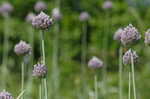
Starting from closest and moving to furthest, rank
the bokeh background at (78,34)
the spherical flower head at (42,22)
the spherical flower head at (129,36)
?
1. the spherical flower head at (129,36)
2. the spherical flower head at (42,22)
3. the bokeh background at (78,34)

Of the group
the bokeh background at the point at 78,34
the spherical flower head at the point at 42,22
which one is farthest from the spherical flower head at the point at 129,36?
the bokeh background at the point at 78,34

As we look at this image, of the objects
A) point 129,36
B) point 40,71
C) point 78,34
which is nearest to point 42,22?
point 40,71

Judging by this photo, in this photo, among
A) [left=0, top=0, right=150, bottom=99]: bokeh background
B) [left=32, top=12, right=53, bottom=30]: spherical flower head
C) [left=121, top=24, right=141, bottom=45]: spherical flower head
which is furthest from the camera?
[left=0, top=0, right=150, bottom=99]: bokeh background

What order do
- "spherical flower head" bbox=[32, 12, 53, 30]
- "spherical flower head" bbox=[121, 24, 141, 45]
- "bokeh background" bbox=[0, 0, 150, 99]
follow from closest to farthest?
"spherical flower head" bbox=[121, 24, 141, 45] → "spherical flower head" bbox=[32, 12, 53, 30] → "bokeh background" bbox=[0, 0, 150, 99]

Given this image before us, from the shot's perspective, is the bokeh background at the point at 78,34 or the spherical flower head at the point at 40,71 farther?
the bokeh background at the point at 78,34

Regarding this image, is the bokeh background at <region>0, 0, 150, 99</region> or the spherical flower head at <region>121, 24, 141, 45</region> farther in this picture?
the bokeh background at <region>0, 0, 150, 99</region>

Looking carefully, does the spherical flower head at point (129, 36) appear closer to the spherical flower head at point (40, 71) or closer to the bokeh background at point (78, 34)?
the spherical flower head at point (40, 71)

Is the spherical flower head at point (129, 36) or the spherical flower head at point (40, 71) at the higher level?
the spherical flower head at point (129, 36)

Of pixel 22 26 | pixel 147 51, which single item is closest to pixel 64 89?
pixel 147 51

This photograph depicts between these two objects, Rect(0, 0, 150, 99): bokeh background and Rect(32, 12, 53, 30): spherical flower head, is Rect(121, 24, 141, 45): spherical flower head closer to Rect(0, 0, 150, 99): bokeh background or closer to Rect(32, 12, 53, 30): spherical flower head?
Rect(32, 12, 53, 30): spherical flower head

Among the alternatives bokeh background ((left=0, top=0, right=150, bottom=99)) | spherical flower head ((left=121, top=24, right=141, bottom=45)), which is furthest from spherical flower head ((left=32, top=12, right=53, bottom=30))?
bokeh background ((left=0, top=0, right=150, bottom=99))

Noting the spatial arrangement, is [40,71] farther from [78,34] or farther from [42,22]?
[78,34]

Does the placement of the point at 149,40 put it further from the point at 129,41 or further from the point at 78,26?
the point at 78,26

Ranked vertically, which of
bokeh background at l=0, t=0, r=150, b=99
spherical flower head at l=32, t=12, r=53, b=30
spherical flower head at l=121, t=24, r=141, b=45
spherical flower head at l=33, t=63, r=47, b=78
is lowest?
spherical flower head at l=33, t=63, r=47, b=78
